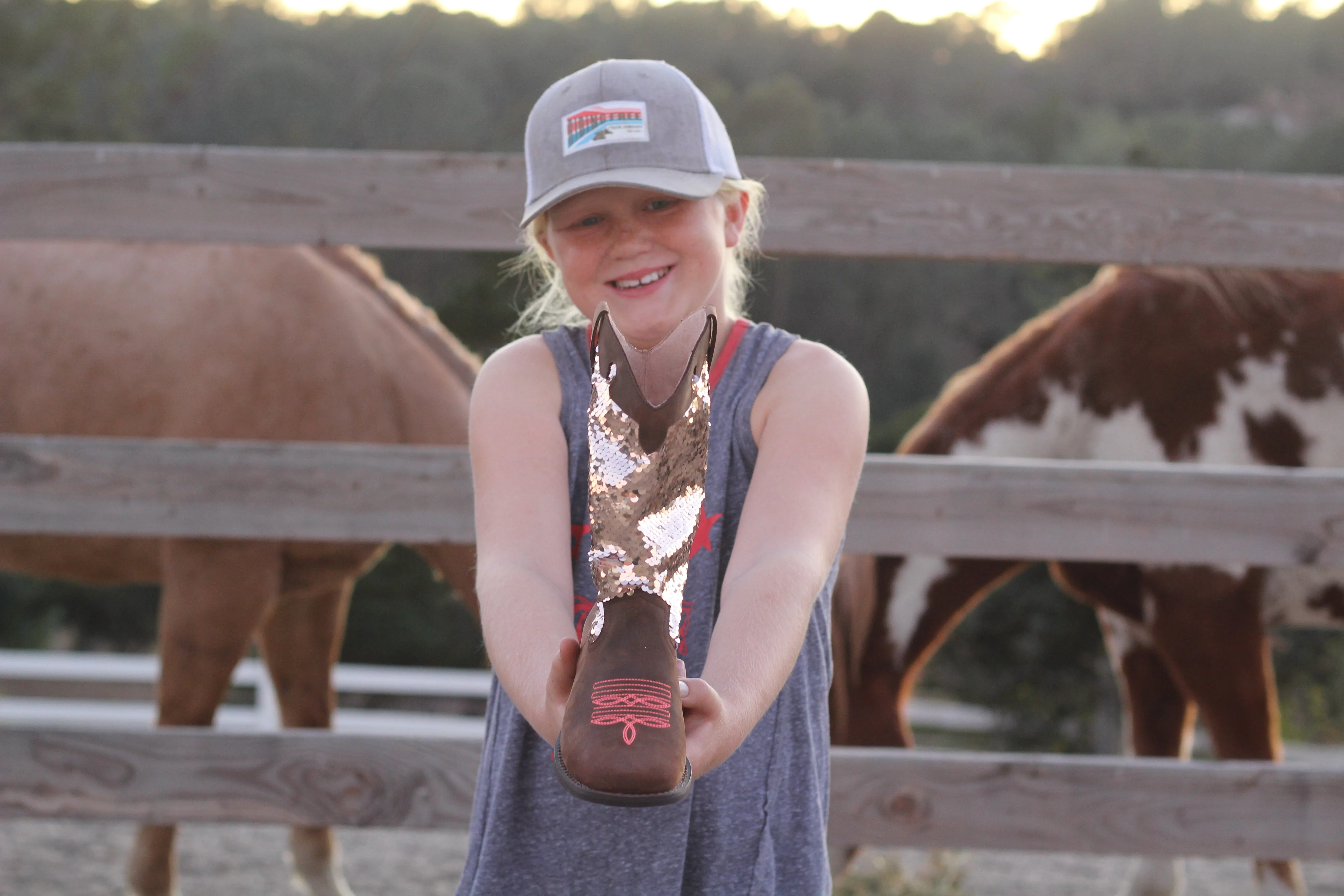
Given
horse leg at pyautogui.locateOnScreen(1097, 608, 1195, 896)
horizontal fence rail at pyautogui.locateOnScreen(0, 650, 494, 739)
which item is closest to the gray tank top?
horse leg at pyautogui.locateOnScreen(1097, 608, 1195, 896)

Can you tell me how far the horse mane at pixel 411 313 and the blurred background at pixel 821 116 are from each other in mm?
1019

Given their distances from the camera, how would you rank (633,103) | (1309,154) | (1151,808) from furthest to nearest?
(1309,154), (1151,808), (633,103)

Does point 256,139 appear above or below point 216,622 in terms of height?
above

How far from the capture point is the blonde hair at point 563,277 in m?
1.20

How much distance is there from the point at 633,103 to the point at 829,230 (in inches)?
50.8

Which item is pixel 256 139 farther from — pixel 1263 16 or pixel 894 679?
pixel 1263 16

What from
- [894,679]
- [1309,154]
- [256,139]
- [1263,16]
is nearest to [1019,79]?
[1263,16]

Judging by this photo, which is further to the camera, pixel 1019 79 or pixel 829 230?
pixel 1019 79

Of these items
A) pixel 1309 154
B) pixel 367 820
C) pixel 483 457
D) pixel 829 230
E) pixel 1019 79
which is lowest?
pixel 367 820

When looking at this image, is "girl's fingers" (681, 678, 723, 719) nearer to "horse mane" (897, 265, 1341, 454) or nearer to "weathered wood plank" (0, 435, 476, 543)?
"weathered wood plank" (0, 435, 476, 543)

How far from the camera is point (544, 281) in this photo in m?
1.58

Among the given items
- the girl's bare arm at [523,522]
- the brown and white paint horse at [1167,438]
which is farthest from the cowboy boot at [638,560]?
the brown and white paint horse at [1167,438]

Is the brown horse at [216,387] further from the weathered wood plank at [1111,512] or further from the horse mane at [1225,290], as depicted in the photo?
the horse mane at [1225,290]

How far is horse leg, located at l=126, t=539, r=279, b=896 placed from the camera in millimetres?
2709
